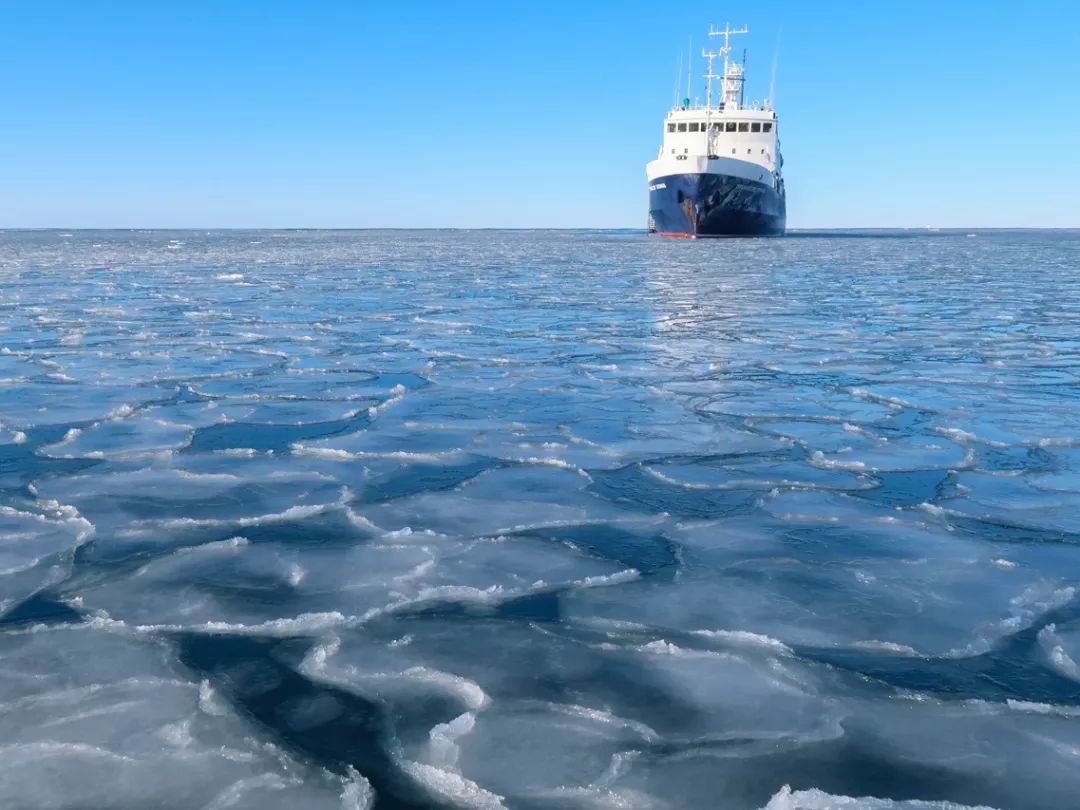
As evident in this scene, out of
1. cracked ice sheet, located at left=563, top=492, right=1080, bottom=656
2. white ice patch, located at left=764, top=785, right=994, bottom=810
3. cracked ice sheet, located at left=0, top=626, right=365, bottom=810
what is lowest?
cracked ice sheet, located at left=0, top=626, right=365, bottom=810

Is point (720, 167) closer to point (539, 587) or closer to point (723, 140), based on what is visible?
point (723, 140)

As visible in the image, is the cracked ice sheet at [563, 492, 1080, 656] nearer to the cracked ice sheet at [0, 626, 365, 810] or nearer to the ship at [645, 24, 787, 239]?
the cracked ice sheet at [0, 626, 365, 810]

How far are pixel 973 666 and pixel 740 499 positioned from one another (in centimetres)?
138

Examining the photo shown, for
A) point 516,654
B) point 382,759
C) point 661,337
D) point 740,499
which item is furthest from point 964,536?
point 661,337

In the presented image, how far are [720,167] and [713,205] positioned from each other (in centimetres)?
190

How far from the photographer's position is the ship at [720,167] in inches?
1490

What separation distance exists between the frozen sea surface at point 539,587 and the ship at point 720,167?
107 feet

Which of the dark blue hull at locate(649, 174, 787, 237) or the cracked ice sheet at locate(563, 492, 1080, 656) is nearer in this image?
the cracked ice sheet at locate(563, 492, 1080, 656)

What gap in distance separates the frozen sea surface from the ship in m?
32.7

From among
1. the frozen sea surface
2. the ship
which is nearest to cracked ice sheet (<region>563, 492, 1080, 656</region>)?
the frozen sea surface

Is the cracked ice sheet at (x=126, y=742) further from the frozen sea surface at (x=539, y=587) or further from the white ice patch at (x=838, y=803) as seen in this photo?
the white ice patch at (x=838, y=803)

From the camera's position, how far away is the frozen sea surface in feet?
6.15

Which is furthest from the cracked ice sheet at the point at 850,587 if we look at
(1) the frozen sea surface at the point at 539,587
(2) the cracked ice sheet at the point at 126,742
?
(2) the cracked ice sheet at the point at 126,742

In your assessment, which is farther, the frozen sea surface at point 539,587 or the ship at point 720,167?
the ship at point 720,167
